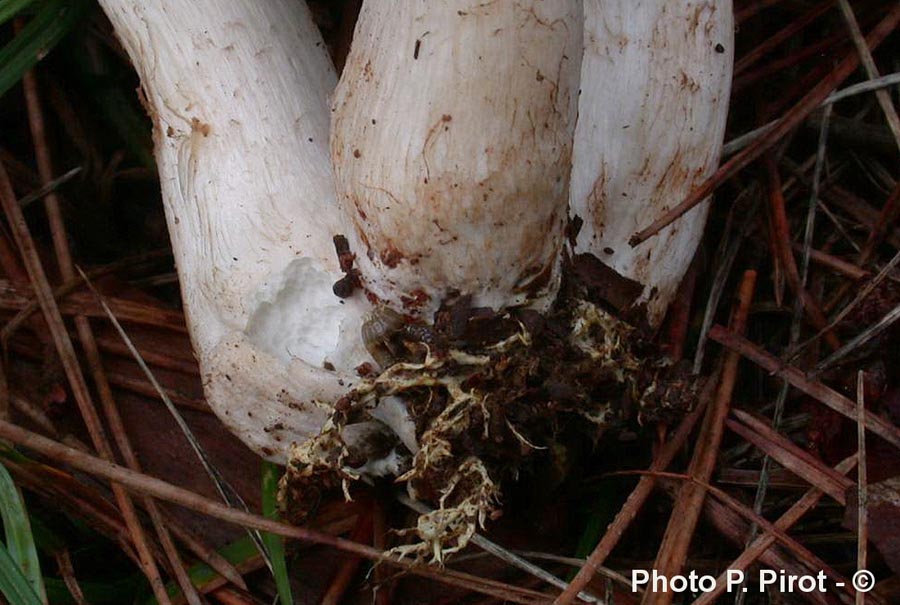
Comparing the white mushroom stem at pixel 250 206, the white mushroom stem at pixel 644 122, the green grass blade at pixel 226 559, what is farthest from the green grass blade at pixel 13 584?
the white mushroom stem at pixel 644 122

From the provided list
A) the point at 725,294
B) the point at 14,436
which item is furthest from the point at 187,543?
the point at 725,294

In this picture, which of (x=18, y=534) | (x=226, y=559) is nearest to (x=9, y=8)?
(x=18, y=534)

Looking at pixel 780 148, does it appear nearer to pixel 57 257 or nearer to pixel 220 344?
pixel 220 344

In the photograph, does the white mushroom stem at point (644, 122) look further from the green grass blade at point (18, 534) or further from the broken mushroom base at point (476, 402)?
the green grass blade at point (18, 534)

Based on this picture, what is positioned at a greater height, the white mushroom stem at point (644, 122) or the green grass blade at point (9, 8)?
A: the green grass blade at point (9, 8)

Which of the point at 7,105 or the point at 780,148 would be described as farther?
the point at 7,105
